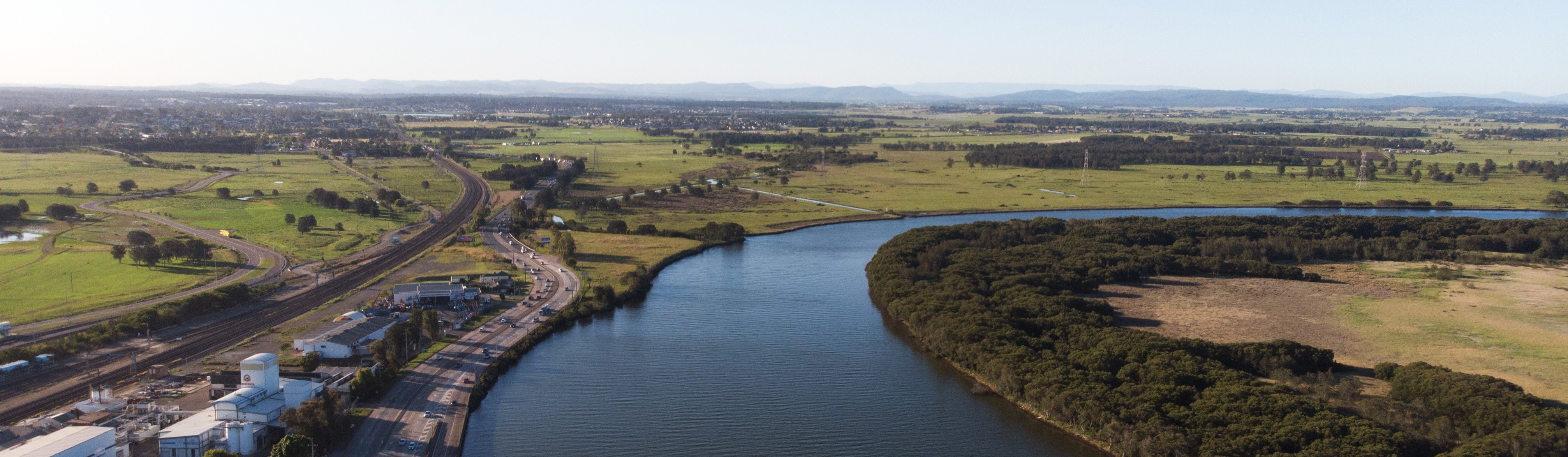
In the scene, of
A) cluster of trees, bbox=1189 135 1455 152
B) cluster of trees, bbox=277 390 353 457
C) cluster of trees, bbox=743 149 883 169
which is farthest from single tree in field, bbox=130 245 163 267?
cluster of trees, bbox=1189 135 1455 152

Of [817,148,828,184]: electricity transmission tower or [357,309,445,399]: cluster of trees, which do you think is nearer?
[357,309,445,399]: cluster of trees

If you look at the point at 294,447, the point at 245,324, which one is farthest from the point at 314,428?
the point at 245,324

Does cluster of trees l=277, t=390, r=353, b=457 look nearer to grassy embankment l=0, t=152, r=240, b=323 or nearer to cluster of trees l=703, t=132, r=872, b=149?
grassy embankment l=0, t=152, r=240, b=323

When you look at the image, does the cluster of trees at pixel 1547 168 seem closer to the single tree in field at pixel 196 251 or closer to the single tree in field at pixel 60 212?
the single tree in field at pixel 196 251

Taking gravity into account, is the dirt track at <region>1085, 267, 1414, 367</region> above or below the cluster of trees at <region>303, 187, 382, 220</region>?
below

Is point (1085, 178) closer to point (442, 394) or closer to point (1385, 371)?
point (1385, 371)

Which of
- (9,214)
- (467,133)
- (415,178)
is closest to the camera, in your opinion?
(9,214)
